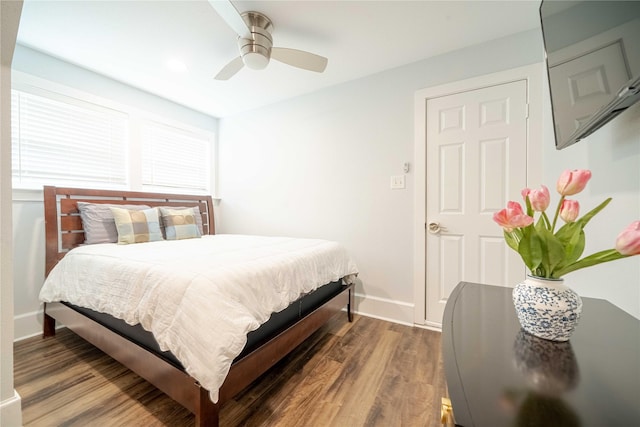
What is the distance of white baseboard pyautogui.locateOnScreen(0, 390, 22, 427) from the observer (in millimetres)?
1139

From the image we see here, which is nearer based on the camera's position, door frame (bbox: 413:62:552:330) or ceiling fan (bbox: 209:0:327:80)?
ceiling fan (bbox: 209:0:327:80)

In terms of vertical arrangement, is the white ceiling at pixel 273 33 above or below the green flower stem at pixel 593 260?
above

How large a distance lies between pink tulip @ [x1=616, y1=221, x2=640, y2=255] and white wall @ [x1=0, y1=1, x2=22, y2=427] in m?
2.22

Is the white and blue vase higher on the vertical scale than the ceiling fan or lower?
lower

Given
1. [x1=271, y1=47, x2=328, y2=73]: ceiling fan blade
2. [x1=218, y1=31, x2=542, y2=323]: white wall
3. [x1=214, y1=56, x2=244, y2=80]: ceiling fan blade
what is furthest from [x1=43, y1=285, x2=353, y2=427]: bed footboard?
[x1=214, y1=56, x2=244, y2=80]: ceiling fan blade

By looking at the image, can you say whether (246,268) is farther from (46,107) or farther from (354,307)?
(46,107)

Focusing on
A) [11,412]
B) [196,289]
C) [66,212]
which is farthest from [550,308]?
[66,212]

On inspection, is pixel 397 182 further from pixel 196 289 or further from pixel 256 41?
pixel 196 289

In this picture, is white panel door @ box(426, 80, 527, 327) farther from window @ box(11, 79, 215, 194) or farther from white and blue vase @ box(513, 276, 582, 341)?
window @ box(11, 79, 215, 194)

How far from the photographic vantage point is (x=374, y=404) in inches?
54.6

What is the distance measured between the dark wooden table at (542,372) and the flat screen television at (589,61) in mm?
710

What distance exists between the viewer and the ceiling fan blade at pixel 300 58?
5.84 ft

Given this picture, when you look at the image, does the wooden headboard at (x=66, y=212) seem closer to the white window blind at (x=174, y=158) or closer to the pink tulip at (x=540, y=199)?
the white window blind at (x=174, y=158)

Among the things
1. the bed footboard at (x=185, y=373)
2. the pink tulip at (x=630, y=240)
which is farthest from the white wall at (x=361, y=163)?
the pink tulip at (x=630, y=240)
